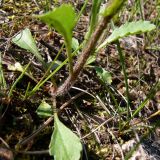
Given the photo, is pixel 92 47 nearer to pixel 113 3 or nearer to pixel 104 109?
pixel 113 3

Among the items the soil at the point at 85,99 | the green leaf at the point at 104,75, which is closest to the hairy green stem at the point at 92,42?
the soil at the point at 85,99

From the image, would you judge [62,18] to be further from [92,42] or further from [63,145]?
[63,145]

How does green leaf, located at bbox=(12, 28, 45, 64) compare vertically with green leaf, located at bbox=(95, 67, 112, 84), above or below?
above

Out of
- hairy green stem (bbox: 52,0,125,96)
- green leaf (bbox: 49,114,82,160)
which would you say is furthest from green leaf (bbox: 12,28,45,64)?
green leaf (bbox: 49,114,82,160)

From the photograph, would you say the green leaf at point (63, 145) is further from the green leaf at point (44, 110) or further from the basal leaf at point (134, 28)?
the basal leaf at point (134, 28)

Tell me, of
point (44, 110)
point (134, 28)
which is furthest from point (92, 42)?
point (44, 110)

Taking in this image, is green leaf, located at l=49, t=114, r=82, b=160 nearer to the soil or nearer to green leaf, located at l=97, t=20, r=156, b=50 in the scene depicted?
the soil

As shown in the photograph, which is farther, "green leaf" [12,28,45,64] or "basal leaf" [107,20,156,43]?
"green leaf" [12,28,45,64]
